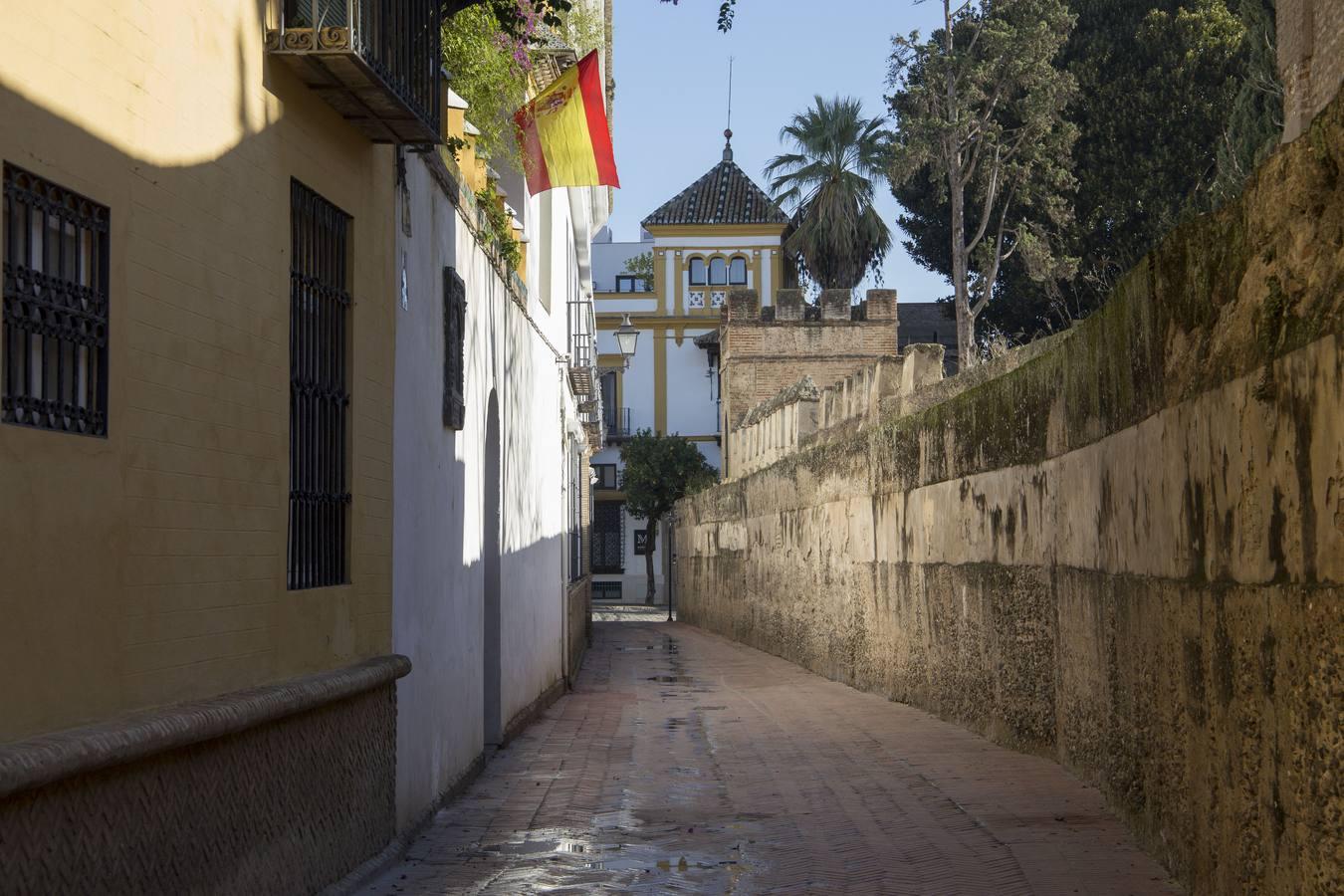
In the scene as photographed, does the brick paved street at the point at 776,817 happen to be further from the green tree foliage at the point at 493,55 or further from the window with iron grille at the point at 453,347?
the green tree foliage at the point at 493,55

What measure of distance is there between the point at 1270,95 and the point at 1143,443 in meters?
26.2

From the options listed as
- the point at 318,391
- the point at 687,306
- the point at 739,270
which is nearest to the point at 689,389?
the point at 687,306

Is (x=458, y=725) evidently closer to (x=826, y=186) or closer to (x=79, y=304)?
(x=79, y=304)

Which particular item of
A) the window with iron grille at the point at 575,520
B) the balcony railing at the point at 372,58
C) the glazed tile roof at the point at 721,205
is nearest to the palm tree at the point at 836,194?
the glazed tile roof at the point at 721,205

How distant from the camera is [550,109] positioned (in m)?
14.2

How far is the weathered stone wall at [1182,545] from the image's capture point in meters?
4.52

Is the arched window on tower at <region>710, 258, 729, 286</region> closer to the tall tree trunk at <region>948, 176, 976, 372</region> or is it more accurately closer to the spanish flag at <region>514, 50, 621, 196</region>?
the tall tree trunk at <region>948, 176, 976, 372</region>

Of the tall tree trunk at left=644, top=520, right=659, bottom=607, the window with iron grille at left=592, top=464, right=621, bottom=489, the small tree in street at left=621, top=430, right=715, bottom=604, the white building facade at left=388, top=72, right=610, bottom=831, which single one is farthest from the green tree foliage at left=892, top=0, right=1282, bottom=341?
the white building facade at left=388, top=72, right=610, bottom=831

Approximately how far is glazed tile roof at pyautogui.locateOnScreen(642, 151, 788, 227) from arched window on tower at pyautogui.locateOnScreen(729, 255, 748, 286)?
1.36 meters

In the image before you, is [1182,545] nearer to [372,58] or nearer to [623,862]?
[623,862]

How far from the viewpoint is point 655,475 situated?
167 feet

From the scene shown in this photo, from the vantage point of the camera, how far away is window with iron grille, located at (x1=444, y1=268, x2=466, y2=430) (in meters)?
9.66

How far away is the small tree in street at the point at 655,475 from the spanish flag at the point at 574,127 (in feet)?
119

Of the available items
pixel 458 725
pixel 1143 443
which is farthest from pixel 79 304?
pixel 458 725
